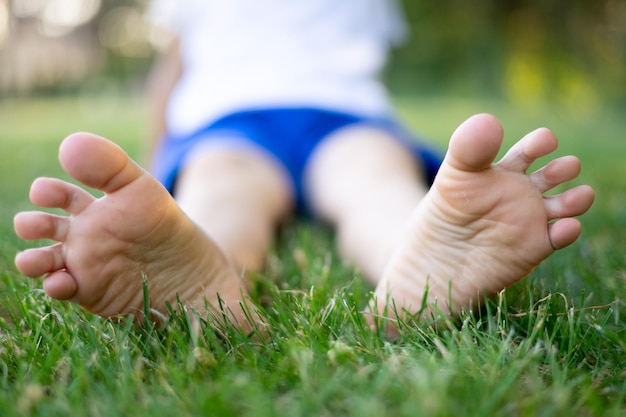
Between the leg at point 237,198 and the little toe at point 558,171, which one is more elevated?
the little toe at point 558,171

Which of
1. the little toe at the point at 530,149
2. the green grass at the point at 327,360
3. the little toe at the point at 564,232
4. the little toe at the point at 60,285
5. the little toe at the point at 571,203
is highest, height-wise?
the little toe at the point at 530,149

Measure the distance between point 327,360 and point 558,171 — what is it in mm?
381

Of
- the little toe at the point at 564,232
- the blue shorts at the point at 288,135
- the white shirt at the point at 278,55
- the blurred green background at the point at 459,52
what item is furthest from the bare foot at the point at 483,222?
the blurred green background at the point at 459,52

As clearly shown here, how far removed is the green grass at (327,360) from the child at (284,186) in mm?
61

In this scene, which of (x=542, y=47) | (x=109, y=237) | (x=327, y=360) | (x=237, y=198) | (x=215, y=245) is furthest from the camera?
(x=542, y=47)

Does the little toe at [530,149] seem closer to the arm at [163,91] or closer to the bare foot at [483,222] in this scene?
the bare foot at [483,222]

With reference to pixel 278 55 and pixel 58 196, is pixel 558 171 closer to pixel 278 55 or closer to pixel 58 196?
pixel 58 196

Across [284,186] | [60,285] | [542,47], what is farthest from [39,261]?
[542,47]

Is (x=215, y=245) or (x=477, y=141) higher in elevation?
(x=477, y=141)

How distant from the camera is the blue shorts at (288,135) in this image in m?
1.57

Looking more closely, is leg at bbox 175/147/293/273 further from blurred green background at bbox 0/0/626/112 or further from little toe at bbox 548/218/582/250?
blurred green background at bbox 0/0/626/112

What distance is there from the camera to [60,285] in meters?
0.81

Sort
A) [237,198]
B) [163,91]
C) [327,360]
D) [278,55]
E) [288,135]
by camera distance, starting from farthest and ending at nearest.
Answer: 1. [163,91]
2. [278,55]
3. [288,135]
4. [237,198]
5. [327,360]

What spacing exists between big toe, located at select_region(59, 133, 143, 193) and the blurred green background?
20.4ft
